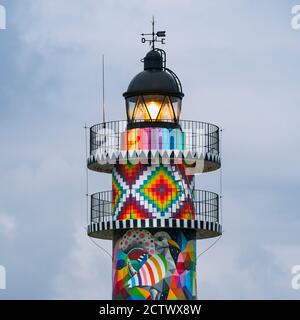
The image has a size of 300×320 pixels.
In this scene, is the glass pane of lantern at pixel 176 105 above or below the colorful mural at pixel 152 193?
above

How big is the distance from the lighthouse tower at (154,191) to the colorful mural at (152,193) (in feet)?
0.12

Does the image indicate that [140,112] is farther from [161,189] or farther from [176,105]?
[161,189]

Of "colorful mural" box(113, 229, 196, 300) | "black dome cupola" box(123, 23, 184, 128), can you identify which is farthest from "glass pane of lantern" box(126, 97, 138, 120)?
"colorful mural" box(113, 229, 196, 300)

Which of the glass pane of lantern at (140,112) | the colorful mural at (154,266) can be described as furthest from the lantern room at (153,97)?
the colorful mural at (154,266)

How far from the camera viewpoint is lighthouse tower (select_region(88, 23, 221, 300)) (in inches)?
3531

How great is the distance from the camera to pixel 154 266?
295 ft

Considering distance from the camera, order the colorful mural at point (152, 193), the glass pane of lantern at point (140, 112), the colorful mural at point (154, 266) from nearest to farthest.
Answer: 1. the colorful mural at point (152, 193)
2. the colorful mural at point (154, 266)
3. the glass pane of lantern at point (140, 112)

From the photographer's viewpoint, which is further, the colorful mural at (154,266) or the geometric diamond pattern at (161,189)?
the colorful mural at (154,266)

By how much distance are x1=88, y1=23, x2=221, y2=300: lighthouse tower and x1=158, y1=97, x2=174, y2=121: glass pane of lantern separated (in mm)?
38

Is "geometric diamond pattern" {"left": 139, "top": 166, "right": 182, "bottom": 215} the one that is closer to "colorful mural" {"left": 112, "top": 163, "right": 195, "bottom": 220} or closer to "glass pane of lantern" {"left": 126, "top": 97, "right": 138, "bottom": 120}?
"colorful mural" {"left": 112, "top": 163, "right": 195, "bottom": 220}

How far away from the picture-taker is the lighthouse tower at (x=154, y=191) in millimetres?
89688

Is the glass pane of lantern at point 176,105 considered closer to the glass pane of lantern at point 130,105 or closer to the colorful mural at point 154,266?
the glass pane of lantern at point 130,105
